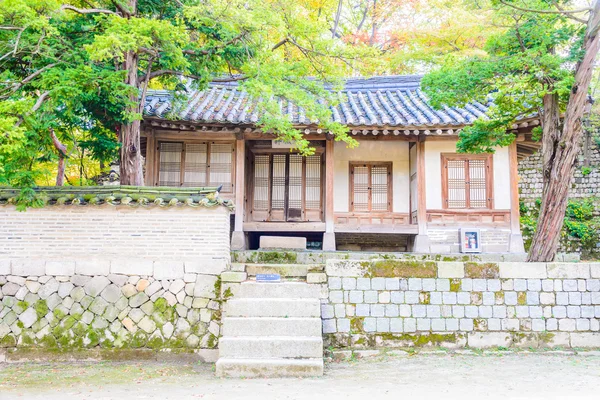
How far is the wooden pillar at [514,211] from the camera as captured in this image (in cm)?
1222

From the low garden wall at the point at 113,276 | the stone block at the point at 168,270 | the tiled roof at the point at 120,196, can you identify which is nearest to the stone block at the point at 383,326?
the low garden wall at the point at 113,276

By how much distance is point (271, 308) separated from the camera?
6.68 metres

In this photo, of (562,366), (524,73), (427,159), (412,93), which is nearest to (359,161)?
(427,159)

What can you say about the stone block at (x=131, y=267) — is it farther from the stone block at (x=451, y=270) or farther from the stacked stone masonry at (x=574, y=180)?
the stacked stone masonry at (x=574, y=180)

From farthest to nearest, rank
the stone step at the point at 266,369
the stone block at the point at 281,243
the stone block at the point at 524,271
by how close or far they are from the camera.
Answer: the stone block at the point at 281,243 → the stone block at the point at 524,271 → the stone step at the point at 266,369

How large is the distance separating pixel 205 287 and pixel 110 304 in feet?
5.19

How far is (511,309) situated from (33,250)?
8.08 metres

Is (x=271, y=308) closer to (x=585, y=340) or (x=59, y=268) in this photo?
(x=59, y=268)

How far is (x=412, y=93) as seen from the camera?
1521cm

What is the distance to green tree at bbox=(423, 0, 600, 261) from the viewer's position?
292 inches

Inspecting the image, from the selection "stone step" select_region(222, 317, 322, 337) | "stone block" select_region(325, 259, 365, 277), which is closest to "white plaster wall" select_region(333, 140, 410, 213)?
"stone block" select_region(325, 259, 365, 277)

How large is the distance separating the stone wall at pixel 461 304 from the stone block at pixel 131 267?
3020 millimetres

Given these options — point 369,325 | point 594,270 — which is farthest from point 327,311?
point 594,270

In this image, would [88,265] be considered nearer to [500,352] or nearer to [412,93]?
[500,352]
